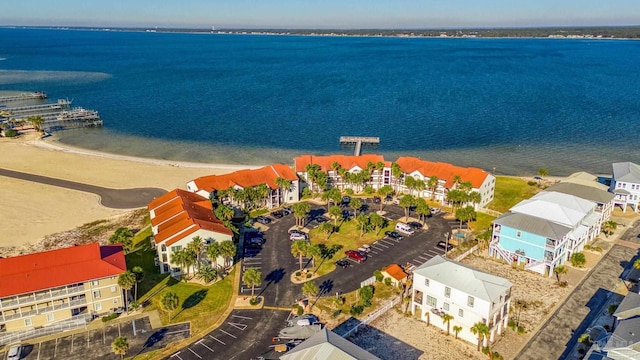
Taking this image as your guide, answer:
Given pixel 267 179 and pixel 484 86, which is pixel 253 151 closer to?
pixel 267 179

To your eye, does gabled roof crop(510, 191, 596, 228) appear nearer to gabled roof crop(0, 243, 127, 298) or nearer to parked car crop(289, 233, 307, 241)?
parked car crop(289, 233, 307, 241)

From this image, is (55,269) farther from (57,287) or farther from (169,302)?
(169,302)

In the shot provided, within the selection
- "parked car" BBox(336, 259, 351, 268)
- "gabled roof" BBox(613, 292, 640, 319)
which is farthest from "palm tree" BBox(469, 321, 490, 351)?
"parked car" BBox(336, 259, 351, 268)

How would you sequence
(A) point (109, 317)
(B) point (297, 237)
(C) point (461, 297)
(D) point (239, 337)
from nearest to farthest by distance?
(C) point (461, 297) → (D) point (239, 337) → (A) point (109, 317) → (B) point (297, 237)

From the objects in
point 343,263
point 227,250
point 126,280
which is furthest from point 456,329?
point 126,280


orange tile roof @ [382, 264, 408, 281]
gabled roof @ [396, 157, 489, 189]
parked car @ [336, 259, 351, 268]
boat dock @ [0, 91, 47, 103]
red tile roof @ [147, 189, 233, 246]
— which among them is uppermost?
boat dock @ [0, 91, 47, 103]

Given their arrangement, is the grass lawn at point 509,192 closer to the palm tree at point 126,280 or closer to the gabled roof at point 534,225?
the gabled roof at point 534,225

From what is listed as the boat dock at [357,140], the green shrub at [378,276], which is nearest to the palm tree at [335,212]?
the green shrub at [378,276]
